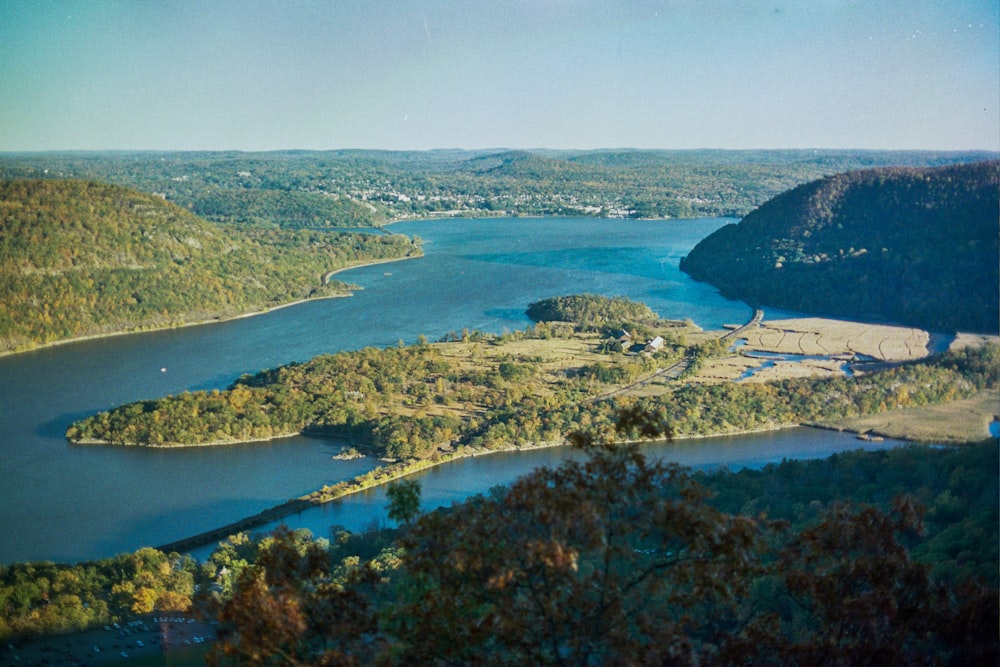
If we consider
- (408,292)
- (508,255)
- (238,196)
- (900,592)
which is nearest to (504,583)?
(900,592)

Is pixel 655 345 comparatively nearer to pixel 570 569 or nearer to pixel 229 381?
pixel 229 381

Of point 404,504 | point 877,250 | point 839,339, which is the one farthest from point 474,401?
point 877,250

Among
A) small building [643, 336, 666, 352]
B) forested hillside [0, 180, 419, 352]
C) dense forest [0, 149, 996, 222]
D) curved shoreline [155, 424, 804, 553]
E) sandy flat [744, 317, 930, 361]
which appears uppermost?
dense forest [0, 149, 996, 222]

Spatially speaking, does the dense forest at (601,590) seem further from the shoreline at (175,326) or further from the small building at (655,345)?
the shoreline at (175,326)

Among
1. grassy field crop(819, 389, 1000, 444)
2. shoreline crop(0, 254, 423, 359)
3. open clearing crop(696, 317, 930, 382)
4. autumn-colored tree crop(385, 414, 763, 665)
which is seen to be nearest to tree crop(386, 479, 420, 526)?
autumn-colored tree crop(385, 414, 763, 665)

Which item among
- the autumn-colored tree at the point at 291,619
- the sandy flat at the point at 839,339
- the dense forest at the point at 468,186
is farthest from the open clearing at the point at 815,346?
the dense forest at the point at 468,186

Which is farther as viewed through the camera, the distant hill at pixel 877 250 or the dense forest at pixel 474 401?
the distant hill at pixel 877 250

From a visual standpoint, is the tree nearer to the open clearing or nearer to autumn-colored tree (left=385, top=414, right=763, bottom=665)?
autumn-colored tree (left=385, top=414, right=763, bottom=665)
